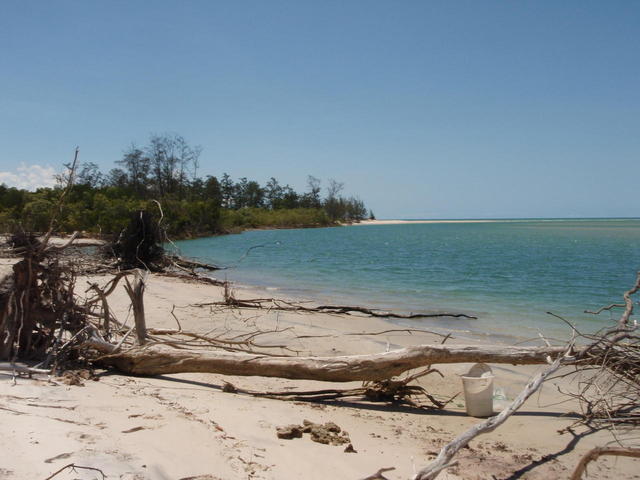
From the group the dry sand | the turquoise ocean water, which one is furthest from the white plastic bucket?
the turquoise ocean water

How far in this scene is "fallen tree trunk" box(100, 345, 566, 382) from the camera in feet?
16.4

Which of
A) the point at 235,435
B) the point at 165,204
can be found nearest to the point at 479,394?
the point at 235,435

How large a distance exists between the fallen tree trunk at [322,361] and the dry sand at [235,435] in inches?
7.4

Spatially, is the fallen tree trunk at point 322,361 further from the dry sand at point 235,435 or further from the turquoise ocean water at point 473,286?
the turquoise ocean water at point 473,286

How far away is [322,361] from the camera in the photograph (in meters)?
5.07

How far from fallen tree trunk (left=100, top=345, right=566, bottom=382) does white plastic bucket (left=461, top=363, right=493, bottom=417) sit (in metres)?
0.28

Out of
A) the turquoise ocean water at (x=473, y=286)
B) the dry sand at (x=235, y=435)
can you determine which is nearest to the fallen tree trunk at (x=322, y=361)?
the dry sand at (x=235, y=435)

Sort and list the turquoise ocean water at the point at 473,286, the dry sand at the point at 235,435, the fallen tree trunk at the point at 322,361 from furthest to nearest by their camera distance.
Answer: the turquoise ocean water at the point at 473,286
the fallen tree trunk at the point at 322,361
the dry sand at the point at 235,435

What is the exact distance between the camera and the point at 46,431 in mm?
3049

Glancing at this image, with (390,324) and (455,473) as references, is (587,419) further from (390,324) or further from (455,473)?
(390,324)

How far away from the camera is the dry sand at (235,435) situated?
286 centimetres

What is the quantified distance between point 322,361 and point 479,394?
61.6 inches

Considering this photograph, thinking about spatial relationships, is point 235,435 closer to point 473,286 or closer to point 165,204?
point 473,286

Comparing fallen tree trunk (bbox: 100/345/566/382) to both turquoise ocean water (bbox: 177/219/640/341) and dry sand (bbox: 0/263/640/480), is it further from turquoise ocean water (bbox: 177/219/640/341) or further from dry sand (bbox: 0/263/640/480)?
turquoise ocean water (bbox: 177/219/640/341)
